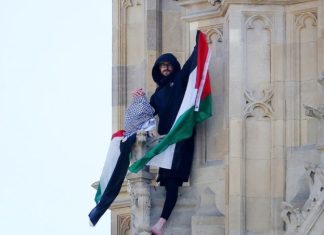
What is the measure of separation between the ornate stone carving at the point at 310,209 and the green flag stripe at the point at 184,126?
2.37 meters

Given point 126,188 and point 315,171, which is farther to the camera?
point 126,188

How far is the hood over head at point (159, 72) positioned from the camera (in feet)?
206

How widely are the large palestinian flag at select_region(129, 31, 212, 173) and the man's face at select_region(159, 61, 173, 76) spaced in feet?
1.52

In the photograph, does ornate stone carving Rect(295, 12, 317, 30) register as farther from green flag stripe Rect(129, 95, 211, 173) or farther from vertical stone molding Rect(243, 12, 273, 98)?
green flag stripe Rect(129, 95, 211, 173)

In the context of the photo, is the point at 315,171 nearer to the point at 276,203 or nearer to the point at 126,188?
the point at 276,203

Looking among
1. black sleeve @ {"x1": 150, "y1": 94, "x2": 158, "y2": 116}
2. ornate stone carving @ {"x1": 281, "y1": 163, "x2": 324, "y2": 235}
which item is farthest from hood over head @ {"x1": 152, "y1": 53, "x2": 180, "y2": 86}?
ornate stone carving @ {"x1": 281, "y1": 163, "x2": 324, "y2": 235}

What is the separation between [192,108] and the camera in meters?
62.4

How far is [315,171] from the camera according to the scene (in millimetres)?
60625

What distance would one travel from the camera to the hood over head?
62812mm

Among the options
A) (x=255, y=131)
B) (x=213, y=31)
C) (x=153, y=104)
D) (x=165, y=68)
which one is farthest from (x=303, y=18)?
(x=153, y=104)

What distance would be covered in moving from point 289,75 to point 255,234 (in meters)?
2.59

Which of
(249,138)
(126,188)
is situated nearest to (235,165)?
(249,138)

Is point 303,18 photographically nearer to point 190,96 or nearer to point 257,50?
point 257,50

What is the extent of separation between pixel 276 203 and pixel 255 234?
1.92ft
